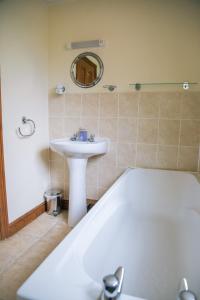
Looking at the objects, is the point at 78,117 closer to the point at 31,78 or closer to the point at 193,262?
the point at 31,78

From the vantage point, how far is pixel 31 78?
213 cm

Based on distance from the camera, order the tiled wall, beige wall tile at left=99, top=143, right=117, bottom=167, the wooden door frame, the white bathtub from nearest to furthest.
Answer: the white bathtub < the wooden door frame < the tiled wall < beige wall tile at left=99, top=143, right=117, bottom=167

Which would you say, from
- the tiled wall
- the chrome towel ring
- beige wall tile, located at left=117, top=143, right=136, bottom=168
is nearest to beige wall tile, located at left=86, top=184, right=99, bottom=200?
the tiled wall

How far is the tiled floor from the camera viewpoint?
4.70ft

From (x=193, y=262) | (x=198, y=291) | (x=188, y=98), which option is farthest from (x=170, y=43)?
(x=198, y=291)

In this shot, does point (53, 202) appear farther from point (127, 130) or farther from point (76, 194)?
point (127, 130)

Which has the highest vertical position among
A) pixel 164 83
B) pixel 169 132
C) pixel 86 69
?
pixel 86 69

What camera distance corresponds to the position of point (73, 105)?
2361 mm

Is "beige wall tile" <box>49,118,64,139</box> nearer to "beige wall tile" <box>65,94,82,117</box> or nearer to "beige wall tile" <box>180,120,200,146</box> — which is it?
"beige wall tile" <box>65,94,82,117</box>

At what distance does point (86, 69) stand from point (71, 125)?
617mm

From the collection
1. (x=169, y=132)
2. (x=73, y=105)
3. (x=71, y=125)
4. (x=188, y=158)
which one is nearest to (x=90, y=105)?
(x=73, y=105)

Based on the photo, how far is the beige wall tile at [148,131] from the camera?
7.05 feet

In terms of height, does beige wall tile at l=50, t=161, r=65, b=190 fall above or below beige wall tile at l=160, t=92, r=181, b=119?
below

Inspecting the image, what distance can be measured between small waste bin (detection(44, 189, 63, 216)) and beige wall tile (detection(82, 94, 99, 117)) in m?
0.94
